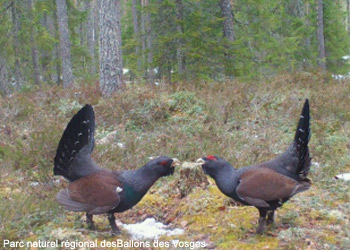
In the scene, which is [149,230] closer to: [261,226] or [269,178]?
[261,226]

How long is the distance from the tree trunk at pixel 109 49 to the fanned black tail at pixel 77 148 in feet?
20.3

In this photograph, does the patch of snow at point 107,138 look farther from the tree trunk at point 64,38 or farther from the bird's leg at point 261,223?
the tree trunk at point 64,38

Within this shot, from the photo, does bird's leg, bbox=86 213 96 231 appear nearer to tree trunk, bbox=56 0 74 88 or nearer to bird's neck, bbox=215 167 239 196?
bird's neck, bbox=215 167 239 196

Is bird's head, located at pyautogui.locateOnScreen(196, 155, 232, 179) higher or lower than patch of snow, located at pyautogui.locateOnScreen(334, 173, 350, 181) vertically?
higher

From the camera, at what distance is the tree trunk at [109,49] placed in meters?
11.0

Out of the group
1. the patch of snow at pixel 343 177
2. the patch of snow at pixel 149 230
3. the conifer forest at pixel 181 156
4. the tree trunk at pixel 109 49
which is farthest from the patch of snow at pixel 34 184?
the tree trunk at pixel 109 49

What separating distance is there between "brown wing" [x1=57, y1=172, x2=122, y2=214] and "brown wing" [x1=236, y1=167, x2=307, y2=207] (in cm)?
142

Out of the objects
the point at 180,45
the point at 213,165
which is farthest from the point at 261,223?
the point at 180,45

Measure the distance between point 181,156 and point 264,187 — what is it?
8.94ft

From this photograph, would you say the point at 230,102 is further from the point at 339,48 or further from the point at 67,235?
the point at 339,48

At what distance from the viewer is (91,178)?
15.3ft

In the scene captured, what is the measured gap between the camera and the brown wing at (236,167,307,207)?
14.3ft

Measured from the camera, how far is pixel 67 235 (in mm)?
4469

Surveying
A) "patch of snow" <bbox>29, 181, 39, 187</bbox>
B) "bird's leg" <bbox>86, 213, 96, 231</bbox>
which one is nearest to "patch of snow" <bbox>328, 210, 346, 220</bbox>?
"bird's leg" <bbox>86, 213, 96, 231</bbox>
